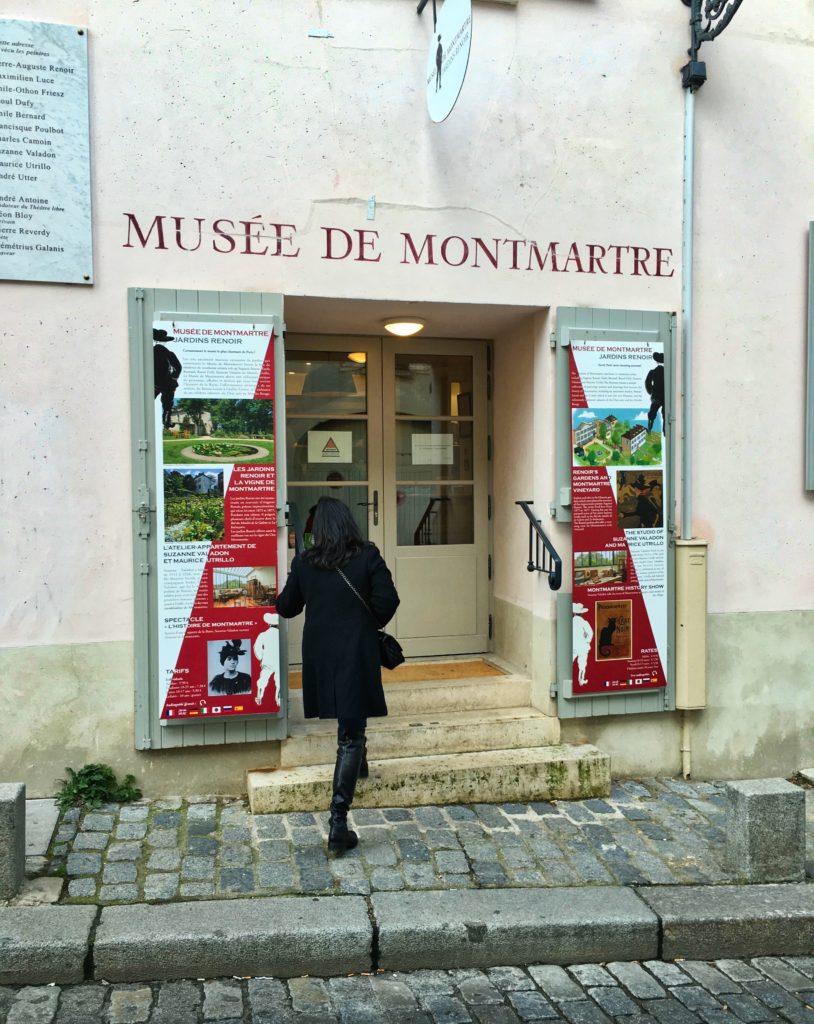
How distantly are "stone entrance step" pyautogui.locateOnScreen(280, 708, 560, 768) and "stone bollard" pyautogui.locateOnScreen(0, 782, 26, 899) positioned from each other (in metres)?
1.66

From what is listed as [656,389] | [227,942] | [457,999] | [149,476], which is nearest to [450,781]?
[457,999]

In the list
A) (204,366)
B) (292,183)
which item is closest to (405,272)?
(292,183)

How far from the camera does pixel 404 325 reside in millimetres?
5980

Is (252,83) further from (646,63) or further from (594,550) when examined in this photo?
(594,550)

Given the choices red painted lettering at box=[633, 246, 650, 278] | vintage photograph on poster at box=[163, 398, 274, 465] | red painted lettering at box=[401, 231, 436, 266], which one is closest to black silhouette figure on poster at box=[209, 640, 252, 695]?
vintage photograph on poster at box=[163, 398, 274, 465]

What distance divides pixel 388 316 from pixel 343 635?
7.65 feet

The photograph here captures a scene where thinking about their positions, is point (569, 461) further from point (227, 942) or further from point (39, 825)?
point (39, 825)

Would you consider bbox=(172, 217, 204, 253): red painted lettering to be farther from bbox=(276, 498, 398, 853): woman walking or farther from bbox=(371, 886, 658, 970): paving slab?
bbox=(371, 886, 658, 970): paving slab

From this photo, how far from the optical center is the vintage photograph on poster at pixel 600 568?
5.68 meters

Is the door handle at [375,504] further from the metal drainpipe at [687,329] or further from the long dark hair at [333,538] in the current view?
the metal drainpipe at [687,329]

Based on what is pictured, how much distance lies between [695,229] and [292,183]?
8.58 feet

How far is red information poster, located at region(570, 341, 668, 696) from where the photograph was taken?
5.66m

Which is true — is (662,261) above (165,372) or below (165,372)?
above

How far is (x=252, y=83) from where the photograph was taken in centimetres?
518
